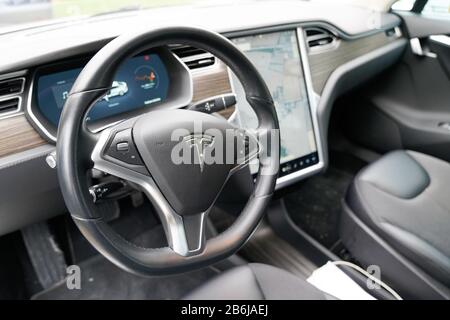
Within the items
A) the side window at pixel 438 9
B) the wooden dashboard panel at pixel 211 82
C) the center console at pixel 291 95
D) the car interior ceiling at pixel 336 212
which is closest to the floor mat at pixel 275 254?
the car interior ceiling at pixel 336 212

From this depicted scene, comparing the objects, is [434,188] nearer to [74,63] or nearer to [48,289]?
[74,63]

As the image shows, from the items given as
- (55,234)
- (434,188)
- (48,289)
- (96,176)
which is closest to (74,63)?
(96,176)

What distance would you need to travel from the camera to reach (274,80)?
1156 mm

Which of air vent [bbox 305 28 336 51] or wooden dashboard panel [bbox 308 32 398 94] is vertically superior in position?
air vent [bbox 305 28 336 51]

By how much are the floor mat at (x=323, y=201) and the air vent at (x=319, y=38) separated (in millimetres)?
532

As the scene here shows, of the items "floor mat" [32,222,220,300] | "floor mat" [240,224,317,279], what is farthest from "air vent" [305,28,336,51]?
"floor mat" [32,222,220,300]

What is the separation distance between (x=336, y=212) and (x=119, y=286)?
2.96 feet

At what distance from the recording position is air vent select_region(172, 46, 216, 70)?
972 mm

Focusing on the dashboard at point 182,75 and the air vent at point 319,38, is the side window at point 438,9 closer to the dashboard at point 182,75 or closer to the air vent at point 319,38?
the dashboard at point 182,75

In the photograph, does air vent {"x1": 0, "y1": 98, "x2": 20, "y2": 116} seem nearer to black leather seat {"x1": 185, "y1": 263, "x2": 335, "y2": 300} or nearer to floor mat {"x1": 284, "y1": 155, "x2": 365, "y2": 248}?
black leather seat {"x1": 185, "y1": 263, "x2": 335, "y2": 300}

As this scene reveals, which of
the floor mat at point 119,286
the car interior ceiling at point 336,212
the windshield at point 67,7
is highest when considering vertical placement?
the windshield at point 67,7

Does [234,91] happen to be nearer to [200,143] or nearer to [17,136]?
[200,143]

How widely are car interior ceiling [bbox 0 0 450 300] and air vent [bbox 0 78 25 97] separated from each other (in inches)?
1.6

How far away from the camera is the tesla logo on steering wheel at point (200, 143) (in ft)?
2.29
